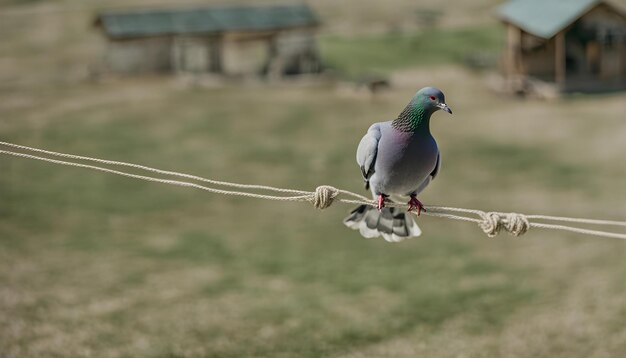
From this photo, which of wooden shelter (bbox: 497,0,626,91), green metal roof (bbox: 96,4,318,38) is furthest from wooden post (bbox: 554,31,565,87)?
green metal roof (bbox: 96,4,318,38)

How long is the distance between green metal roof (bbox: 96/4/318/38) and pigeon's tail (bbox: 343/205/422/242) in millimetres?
34857

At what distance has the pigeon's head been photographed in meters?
7.45

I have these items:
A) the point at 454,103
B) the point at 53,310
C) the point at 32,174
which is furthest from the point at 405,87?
the point at 53,310

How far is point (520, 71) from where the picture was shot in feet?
128

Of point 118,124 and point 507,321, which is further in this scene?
point 118,124

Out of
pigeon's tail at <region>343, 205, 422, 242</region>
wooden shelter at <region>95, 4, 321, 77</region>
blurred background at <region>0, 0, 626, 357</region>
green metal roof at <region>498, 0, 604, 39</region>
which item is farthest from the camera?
wooden shelter at <region>95, 4, 321, 77</region>

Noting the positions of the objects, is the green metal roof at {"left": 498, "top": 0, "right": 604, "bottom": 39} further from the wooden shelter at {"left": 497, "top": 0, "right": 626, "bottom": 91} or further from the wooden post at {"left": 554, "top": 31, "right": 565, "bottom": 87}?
the wooden post at {"left": 554, "top": 31, "right": 565, "bottom": 87}

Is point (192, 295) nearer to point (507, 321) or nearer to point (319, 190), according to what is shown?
point (507, 321)

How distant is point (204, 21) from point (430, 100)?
36579 millimetres

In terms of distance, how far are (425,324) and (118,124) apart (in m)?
20.3

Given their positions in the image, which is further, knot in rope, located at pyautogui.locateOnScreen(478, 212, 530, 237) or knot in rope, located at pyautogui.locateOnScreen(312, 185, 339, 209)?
knot in rope, located at pyautogui.locateOnScreen(312, 185, 339, 209)

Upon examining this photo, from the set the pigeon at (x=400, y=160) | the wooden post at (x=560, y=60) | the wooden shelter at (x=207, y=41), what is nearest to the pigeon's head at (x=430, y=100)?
the pigeon at (x=400, y=160)

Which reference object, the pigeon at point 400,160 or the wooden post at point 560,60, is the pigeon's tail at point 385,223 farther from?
the wooden post at point 560,60

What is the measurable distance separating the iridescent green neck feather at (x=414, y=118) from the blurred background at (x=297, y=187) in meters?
7.32
